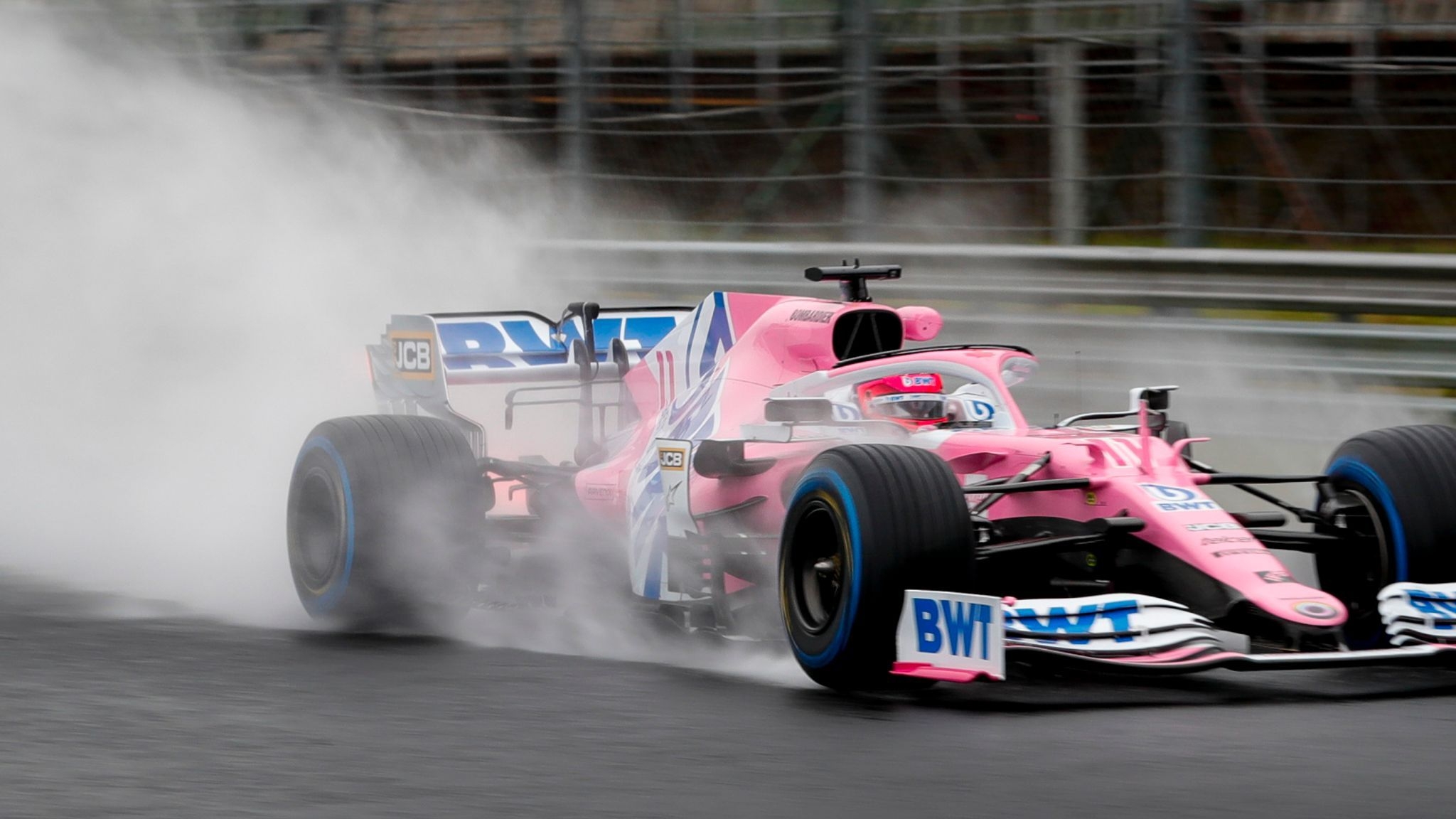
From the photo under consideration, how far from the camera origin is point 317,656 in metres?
7.20

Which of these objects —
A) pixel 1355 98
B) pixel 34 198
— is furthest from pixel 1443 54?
pixel 34 198

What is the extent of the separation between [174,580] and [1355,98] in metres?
6.72

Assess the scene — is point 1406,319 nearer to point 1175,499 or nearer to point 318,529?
point 1175,499

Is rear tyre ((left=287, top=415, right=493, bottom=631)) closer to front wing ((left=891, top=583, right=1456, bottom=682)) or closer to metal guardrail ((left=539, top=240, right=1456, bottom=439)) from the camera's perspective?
front wing ((left=891, top=583, right=1456, bottom=682))

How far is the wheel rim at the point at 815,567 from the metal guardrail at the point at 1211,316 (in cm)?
319

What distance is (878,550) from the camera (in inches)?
231

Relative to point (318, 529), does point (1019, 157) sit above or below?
above

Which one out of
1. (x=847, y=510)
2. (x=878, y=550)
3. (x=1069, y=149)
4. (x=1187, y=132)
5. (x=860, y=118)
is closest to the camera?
(x=878, y=550)

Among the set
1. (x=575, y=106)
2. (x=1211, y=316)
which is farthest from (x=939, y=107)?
(x=575, y=106)

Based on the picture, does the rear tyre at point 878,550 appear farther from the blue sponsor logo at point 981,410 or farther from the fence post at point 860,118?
the fence post at point 860,118

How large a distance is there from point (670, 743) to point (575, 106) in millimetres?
9274

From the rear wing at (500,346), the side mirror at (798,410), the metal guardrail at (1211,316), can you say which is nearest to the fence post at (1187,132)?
the metal guardrail at (1211,316)

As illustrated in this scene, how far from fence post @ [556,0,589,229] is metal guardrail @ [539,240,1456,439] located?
6.33 feet

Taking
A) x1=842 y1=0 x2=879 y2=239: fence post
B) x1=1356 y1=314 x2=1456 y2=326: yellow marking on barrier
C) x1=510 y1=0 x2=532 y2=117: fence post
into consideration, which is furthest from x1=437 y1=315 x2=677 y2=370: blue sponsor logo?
x1=510 y1=0 x2=532 y2=117: fence post
